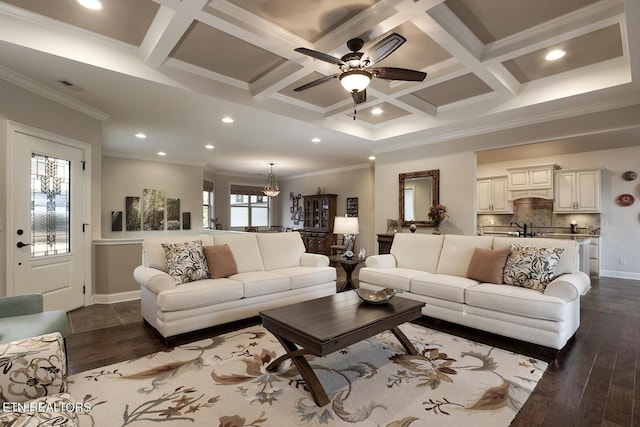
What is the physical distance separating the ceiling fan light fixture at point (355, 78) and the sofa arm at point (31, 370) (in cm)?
268

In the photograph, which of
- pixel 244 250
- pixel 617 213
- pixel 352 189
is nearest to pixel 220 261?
pixel 244 250

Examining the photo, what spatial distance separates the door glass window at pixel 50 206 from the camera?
12.0ft

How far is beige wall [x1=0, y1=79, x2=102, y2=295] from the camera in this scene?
3258mm

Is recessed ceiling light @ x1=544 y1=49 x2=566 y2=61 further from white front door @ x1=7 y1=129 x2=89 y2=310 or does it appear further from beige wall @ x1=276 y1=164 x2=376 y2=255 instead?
white front door @ x1=7 y1=129 x2=89 y2=310

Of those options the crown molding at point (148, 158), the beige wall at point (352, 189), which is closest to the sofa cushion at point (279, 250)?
the beige wall at point (352, 189)

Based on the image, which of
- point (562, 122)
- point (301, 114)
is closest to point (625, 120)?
point (562, 122)

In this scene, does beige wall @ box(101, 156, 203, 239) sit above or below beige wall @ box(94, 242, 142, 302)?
above

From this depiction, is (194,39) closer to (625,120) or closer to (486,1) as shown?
(486,1)

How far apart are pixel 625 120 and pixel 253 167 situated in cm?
783

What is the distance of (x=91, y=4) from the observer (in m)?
2.51

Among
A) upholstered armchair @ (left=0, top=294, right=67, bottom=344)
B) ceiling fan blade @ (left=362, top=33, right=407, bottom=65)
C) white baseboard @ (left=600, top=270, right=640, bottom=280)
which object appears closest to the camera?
upholstered armchair @ (left=0, top=294, right=67, bottom=344)

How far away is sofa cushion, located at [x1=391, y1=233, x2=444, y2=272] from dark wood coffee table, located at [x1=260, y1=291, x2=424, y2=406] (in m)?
1.54

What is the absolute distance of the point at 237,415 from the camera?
6.40 feet

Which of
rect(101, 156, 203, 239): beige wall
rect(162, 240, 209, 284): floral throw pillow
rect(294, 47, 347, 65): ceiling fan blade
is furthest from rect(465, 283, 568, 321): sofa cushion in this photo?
rect(101, 156, 203, 239): beige wall
